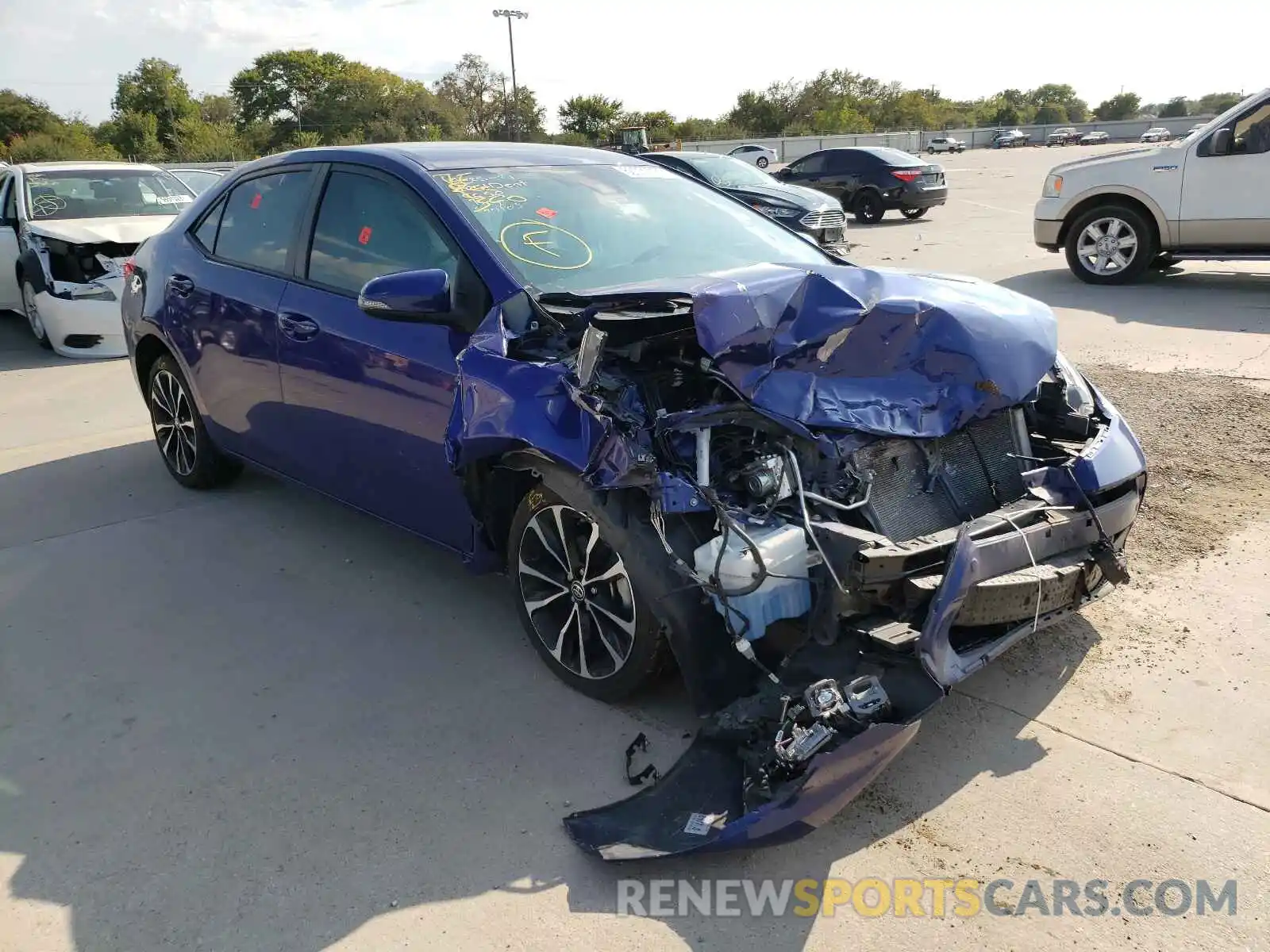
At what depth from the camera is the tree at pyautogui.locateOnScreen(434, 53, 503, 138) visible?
73.9 m

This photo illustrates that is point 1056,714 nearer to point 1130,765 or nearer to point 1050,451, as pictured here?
point 1130,765

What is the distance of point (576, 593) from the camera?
130 inches

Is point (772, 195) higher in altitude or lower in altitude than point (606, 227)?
higher

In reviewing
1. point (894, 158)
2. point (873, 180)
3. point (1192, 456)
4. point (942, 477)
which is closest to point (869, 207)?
point (873, 180)

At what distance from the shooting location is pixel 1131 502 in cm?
327

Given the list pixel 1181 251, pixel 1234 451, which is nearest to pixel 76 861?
pixel 1234 451

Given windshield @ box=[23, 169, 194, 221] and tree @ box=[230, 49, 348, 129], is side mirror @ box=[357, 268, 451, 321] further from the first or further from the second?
tree @ box=[230, 49, 348, 129]

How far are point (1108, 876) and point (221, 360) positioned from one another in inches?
169

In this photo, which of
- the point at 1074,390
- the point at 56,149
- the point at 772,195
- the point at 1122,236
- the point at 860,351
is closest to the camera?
the point at 860,351

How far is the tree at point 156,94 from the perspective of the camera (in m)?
77.1

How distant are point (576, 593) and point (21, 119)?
268 ft

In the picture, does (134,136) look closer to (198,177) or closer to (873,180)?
(198,177)

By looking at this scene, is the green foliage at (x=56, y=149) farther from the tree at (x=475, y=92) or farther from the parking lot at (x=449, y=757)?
the parking lot at (x=449, y=757)

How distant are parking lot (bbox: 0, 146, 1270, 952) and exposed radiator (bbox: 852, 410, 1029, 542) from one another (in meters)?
0.68
